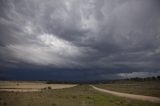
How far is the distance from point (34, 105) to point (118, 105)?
9.71m

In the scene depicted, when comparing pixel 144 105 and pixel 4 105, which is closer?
pixel 4 105

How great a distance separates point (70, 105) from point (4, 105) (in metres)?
6.92

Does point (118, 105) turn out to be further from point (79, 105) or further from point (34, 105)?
point (34, 105)

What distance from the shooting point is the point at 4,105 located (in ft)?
77.8

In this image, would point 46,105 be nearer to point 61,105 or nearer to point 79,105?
point 61,105

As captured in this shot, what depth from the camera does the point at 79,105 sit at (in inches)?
989

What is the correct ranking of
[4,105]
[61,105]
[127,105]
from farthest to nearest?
[127,105], [61,105], [4,105]

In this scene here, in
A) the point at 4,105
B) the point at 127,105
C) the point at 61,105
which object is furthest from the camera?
the point at 127,105

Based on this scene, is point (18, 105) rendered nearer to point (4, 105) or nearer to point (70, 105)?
point (4, 105)

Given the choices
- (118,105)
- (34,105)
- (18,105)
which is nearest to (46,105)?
(34,105)

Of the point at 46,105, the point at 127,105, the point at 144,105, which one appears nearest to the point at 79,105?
the point at 46,105

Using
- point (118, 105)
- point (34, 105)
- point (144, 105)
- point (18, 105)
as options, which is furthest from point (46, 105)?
point (144, 105)

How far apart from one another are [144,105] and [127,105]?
6.36 ft

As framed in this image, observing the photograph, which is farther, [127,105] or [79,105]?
[127,105]
